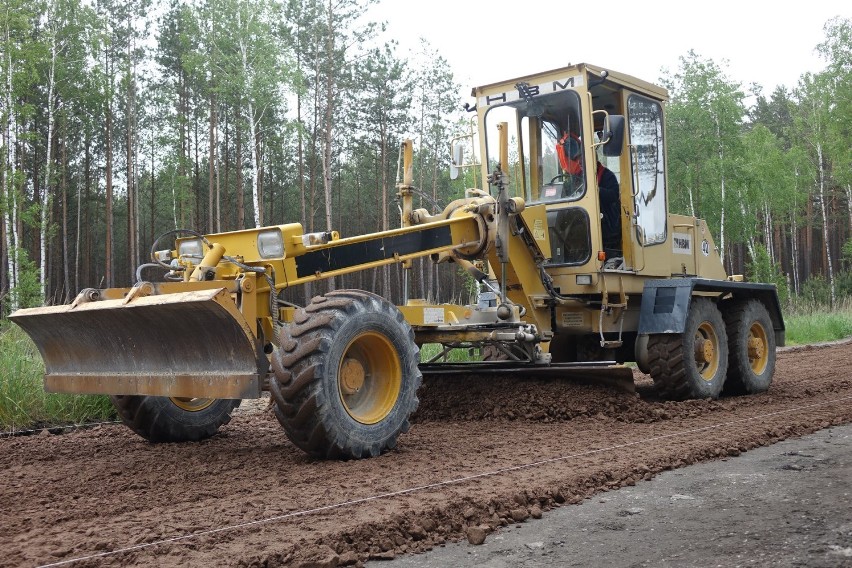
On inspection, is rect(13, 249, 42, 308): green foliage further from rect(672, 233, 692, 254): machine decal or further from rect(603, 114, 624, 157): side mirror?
rect(603, 114, 624, 157): side mirror

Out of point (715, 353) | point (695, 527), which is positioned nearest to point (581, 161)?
point (715, 353)

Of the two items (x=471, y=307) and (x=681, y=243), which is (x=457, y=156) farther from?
(x=681, y=243)

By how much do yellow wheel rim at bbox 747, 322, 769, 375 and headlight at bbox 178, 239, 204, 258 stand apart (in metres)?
6.63

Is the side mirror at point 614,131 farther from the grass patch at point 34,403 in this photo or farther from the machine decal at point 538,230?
the grass patch at point 34,403

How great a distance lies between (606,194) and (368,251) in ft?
10.8

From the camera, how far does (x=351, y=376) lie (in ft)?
19.2

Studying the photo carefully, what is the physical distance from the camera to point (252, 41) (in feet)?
105

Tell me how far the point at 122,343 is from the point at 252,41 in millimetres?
28132

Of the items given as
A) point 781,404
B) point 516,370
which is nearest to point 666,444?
point 516,370

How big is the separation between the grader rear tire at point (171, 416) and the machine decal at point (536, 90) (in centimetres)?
436

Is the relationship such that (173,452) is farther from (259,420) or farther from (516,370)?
(516,370)

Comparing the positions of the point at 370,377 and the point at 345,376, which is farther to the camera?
the point at 370,377

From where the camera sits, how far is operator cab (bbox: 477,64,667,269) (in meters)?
8.51

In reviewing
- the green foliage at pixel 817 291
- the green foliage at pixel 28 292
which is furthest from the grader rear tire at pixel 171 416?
the green foliage at pixel 817 291
